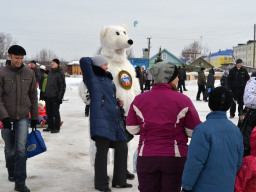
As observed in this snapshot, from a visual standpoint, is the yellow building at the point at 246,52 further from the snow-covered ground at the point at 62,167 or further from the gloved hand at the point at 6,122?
the gloved hand at the point at 6,122

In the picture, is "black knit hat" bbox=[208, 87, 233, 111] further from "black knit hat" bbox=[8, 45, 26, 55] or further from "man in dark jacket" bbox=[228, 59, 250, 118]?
"man in dark jacket" bbox=[228, 59, 250, 118]

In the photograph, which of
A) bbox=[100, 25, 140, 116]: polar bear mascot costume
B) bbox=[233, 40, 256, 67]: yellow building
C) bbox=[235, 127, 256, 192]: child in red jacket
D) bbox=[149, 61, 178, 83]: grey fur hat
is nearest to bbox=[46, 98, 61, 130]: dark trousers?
bbox=[100, 25, 140, 116]: polar bear mascot costume

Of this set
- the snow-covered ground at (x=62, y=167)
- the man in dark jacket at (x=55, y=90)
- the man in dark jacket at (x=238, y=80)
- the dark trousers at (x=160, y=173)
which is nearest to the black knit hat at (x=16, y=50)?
the snow-covered ground at (x=62, y=167)

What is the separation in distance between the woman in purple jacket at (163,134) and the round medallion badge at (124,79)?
207 centimetres

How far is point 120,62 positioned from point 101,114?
3.77 ft

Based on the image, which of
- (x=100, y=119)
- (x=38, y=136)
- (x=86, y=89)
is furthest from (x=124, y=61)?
(x=38, y=136)

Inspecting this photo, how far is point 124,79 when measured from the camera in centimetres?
513

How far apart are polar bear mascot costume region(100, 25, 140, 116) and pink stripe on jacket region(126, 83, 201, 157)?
2.09m

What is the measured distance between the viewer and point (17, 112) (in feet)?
14.3

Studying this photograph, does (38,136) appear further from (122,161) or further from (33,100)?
(122,161)

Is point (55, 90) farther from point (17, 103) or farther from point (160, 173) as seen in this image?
point (160, 173)

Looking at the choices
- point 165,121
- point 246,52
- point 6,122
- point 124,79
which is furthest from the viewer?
point 246,52

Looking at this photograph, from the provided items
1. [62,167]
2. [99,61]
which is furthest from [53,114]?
[99,61]

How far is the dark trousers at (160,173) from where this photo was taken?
292 centimetres
